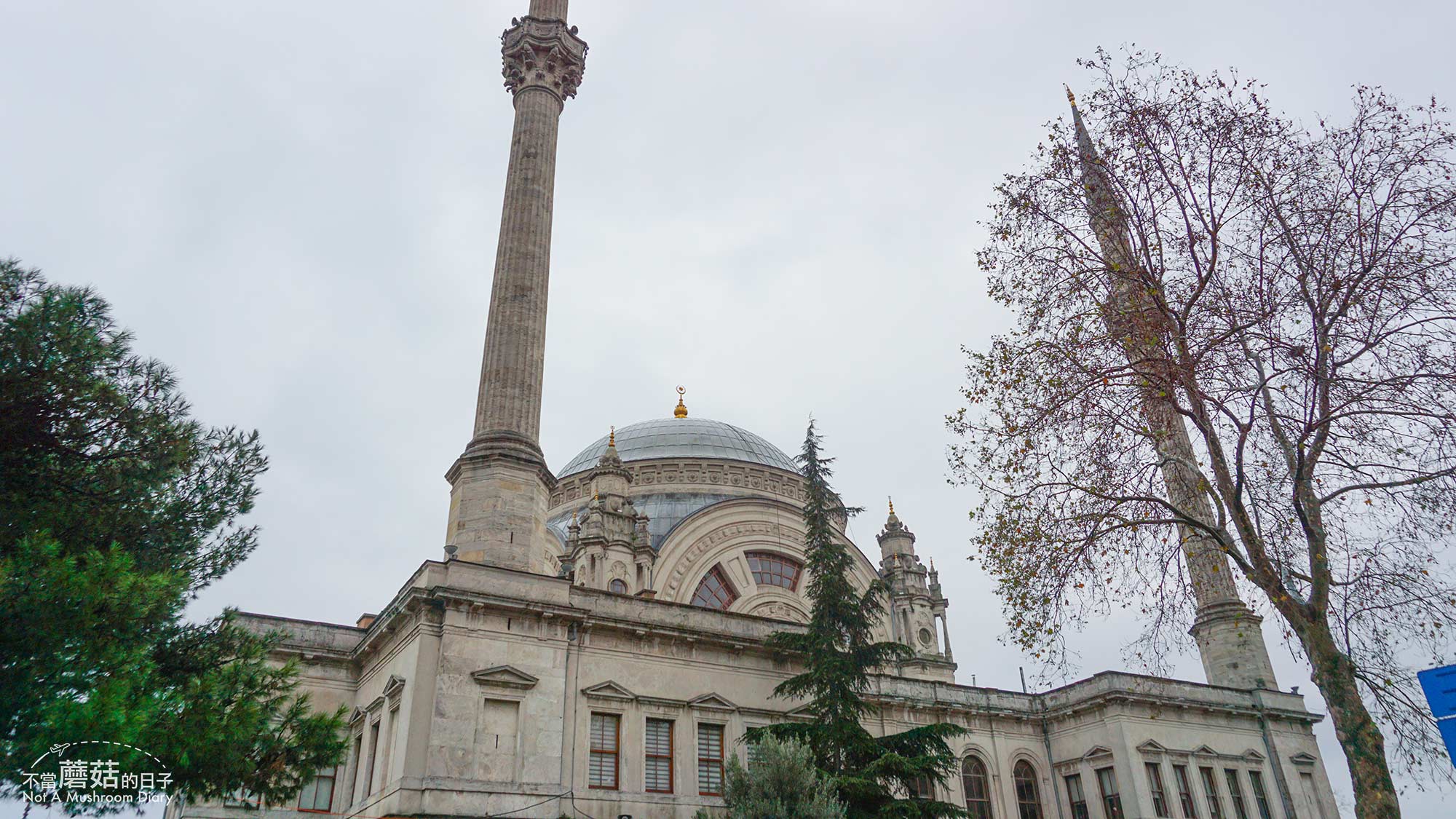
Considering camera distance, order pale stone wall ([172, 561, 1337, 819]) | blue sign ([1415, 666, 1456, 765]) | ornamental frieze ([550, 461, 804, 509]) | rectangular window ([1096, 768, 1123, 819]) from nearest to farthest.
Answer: blue sign ([1415, 666, 1456, 765])
pale stone wall ([172, 561, 1337, 819])
rectangular window ([1096, 768, 1123, 819])
ornamental frieze ([550, 461, 804, 509])

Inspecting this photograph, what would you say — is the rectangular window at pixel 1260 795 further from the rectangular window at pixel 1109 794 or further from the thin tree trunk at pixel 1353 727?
the thin tree trunk at pixel 1353 727

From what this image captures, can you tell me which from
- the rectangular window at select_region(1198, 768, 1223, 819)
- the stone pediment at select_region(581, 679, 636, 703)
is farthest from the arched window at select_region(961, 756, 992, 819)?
the stone pediment at select_region(581, 679, 636, 703)

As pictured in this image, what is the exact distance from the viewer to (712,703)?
64.6ft

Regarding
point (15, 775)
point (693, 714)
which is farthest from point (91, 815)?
point (693, 714)

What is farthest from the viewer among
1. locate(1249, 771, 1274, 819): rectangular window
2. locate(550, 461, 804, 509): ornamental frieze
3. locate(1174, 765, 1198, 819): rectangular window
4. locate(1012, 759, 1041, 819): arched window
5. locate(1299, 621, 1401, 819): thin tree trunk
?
locate(550, 461, 804, 509): ornamental frieze

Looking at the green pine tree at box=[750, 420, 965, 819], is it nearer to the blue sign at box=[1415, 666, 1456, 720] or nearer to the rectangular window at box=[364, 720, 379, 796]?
the rectangular window at box=[364, 720, 379, 796]

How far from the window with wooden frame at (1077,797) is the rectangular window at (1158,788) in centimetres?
162

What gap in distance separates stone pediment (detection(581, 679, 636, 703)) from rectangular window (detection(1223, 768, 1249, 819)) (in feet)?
55.1

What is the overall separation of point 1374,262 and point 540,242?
17.9 meters

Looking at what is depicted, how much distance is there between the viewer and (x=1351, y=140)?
12.8m

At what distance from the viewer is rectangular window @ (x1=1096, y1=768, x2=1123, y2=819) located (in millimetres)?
23578

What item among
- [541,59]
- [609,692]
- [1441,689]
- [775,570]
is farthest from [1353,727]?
[541,59]

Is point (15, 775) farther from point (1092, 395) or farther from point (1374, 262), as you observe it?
point (1374, 262)

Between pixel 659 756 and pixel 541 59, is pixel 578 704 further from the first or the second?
pixel 541 59
